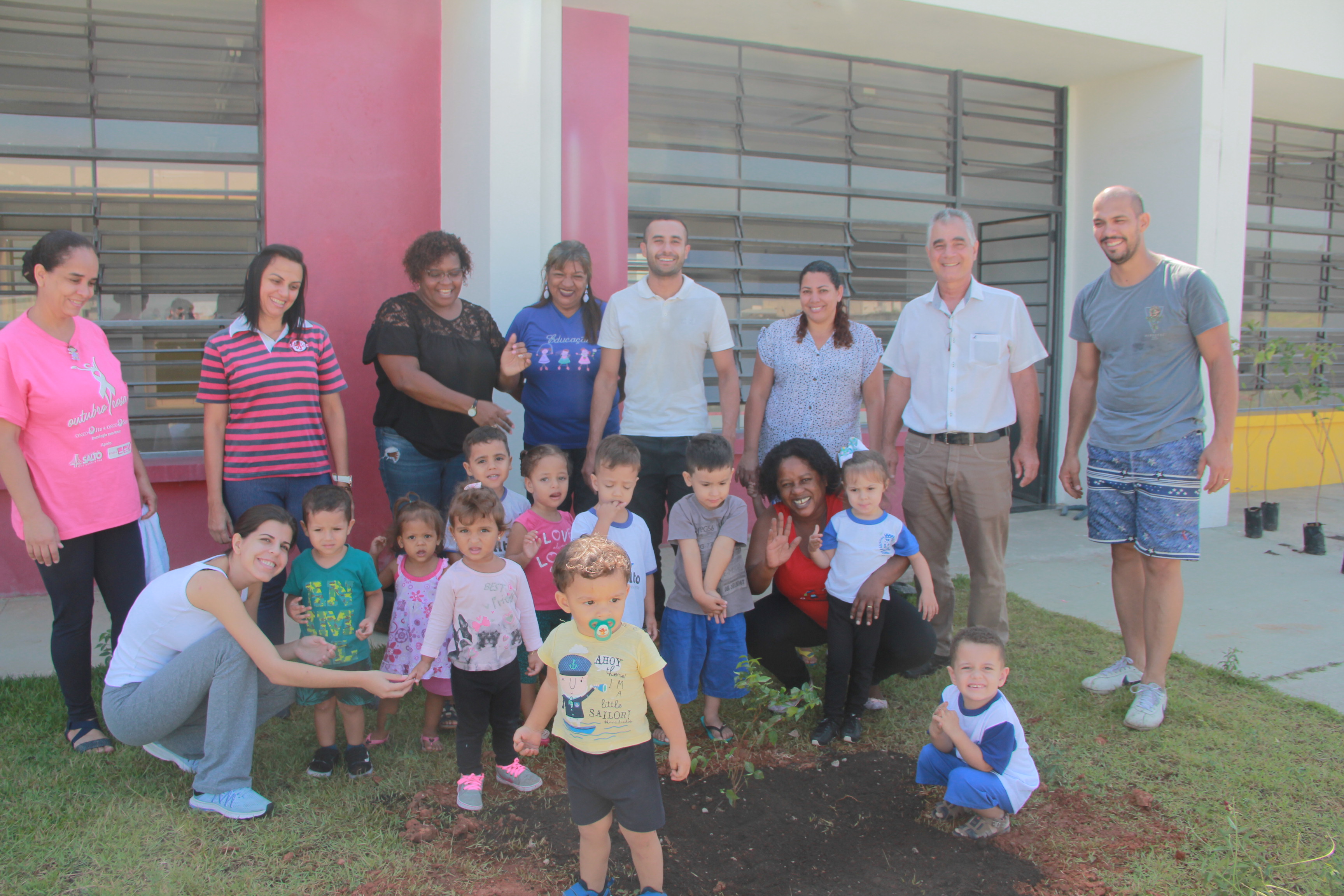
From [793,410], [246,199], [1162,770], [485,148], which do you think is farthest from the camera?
[246,199]

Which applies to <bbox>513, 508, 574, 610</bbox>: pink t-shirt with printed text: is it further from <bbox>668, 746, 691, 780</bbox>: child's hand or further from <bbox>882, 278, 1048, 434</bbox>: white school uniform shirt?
<bbox>882, 278, 1048, 434</bbox>: white school uniform shirt

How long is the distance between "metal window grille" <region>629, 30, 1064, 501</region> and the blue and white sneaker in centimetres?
398

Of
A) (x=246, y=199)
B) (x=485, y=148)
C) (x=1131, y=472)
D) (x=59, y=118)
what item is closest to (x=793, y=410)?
(x=1131, y=472)

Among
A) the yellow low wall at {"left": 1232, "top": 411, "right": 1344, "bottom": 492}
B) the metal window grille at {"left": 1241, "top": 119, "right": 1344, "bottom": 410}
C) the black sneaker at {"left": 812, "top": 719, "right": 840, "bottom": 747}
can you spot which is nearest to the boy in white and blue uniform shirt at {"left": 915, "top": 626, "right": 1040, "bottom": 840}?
the black sneaker at {"left": 812, "top": 719, "right": 840, "bottom": 747}

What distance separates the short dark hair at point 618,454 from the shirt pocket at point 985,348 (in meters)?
1.54

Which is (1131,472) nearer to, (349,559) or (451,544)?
(451,544)

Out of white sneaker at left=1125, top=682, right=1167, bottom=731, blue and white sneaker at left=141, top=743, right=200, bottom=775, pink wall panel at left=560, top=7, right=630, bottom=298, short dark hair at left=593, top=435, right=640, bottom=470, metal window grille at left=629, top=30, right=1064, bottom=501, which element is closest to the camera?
blue and white sneaker at left=141, top=743, right=200, bottom=775

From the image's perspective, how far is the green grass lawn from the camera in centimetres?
256

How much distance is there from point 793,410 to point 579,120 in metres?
2.47

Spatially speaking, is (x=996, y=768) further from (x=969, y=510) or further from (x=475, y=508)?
(x=475, y=508)

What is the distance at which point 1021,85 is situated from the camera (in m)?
7.37

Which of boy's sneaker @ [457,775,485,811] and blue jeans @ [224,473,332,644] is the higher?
blue jeans @ [224,473,332,644]

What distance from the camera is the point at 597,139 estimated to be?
5.33m

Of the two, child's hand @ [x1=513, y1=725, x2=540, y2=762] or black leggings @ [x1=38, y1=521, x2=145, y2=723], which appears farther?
black leggings @ [x1=38, y1=521, x2=145, y2=723]
